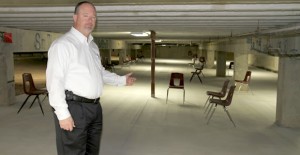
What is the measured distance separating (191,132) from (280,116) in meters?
1.92

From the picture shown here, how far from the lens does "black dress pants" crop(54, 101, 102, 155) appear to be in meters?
2.22

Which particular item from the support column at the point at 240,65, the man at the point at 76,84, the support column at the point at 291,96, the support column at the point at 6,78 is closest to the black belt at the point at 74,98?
the man at the point at 76,84

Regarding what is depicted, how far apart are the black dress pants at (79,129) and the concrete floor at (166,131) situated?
1.91 m

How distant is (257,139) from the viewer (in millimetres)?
4969

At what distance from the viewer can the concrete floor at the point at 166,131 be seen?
14.4 ft

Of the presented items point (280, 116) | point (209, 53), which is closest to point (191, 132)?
point (280, 116)

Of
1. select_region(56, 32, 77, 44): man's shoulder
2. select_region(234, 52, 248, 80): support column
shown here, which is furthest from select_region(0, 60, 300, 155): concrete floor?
select_region(234, 52, 248, 80): support column

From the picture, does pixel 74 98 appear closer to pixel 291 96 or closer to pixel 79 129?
pixel 79 129

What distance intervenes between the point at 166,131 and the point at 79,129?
3241 millimetres

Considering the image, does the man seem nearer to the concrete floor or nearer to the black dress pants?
the black dress pants

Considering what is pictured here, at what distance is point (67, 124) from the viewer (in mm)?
2064

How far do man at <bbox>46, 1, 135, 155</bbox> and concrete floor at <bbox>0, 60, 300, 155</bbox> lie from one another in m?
1.96

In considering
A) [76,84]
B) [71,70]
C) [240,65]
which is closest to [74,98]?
[76,84]

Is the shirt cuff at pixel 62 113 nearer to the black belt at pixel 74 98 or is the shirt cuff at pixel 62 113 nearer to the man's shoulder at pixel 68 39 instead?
the black belt at pixel 74 98
